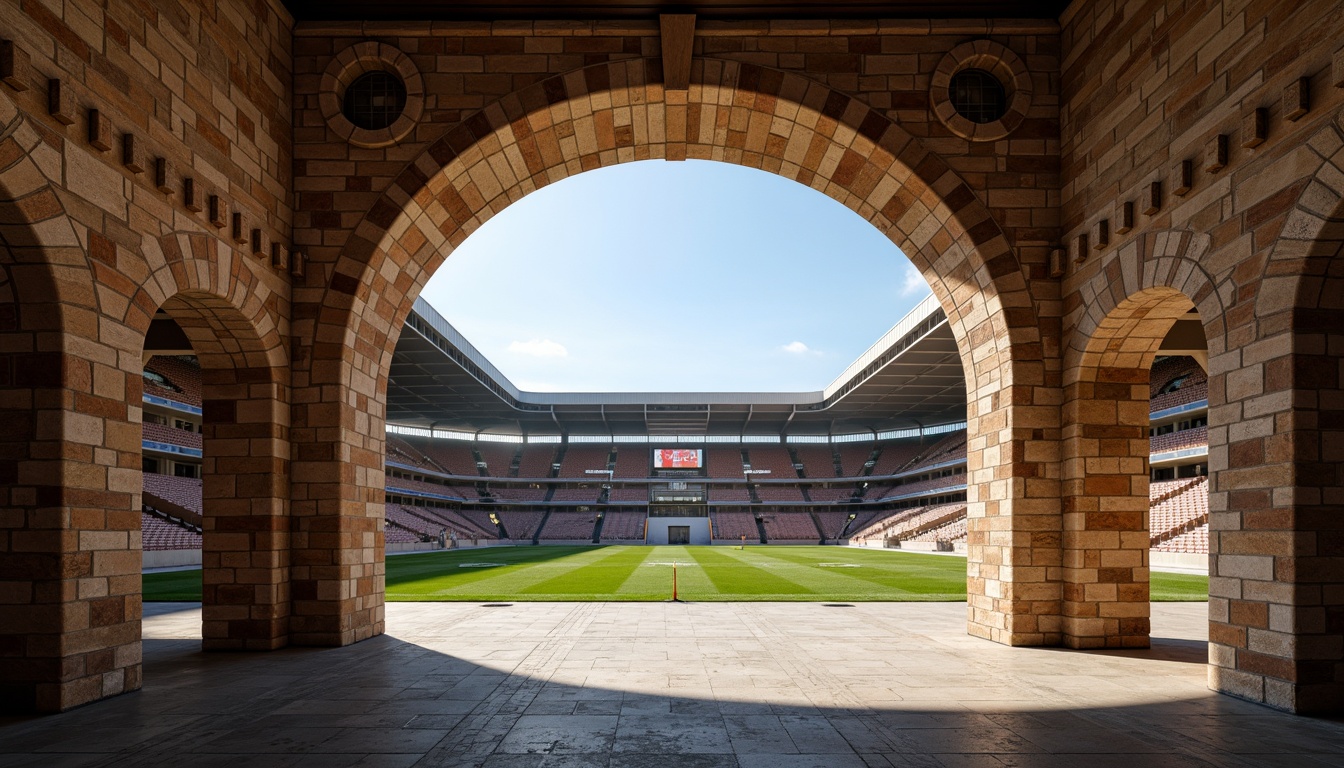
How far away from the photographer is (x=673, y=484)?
219 ft

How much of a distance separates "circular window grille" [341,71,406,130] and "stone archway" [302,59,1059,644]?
0.98 m

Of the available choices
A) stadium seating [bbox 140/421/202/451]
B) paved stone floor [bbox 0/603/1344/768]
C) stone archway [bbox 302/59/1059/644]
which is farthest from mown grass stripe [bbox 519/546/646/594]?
stadium seating [bbox 140/421/202/451]

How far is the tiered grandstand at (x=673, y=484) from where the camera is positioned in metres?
54.5

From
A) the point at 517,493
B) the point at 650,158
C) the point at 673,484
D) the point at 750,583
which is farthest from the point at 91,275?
the point at 517,493

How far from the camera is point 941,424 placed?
Result: 62781 mm

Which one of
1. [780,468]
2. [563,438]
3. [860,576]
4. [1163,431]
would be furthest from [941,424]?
[860,576]

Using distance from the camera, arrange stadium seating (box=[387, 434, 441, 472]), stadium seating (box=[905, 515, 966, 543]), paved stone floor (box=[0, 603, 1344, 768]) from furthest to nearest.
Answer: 1. stadium seating (box=[387, 434, 441, 472])
2. stadium seating (box=[905, 515, 966, 543])
3. paved stone floor (box=[0, 603, 1344, 768])

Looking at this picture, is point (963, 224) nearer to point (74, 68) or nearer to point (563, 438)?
point (74, 68)

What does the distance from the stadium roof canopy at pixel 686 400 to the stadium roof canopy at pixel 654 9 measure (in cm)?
2122

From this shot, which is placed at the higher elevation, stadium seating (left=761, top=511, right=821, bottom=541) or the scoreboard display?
the scoreboard display

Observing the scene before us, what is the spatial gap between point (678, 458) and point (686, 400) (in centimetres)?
1163

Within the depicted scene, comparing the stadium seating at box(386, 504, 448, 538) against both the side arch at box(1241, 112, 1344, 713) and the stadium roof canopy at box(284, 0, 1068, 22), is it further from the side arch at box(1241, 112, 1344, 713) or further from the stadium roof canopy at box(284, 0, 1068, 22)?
the side arch at box(1241, 112, 1344, 713)

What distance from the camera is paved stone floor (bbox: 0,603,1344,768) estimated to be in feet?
18.5

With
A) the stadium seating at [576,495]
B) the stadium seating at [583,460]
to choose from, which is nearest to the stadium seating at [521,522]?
the stadium seating at [576,495]
